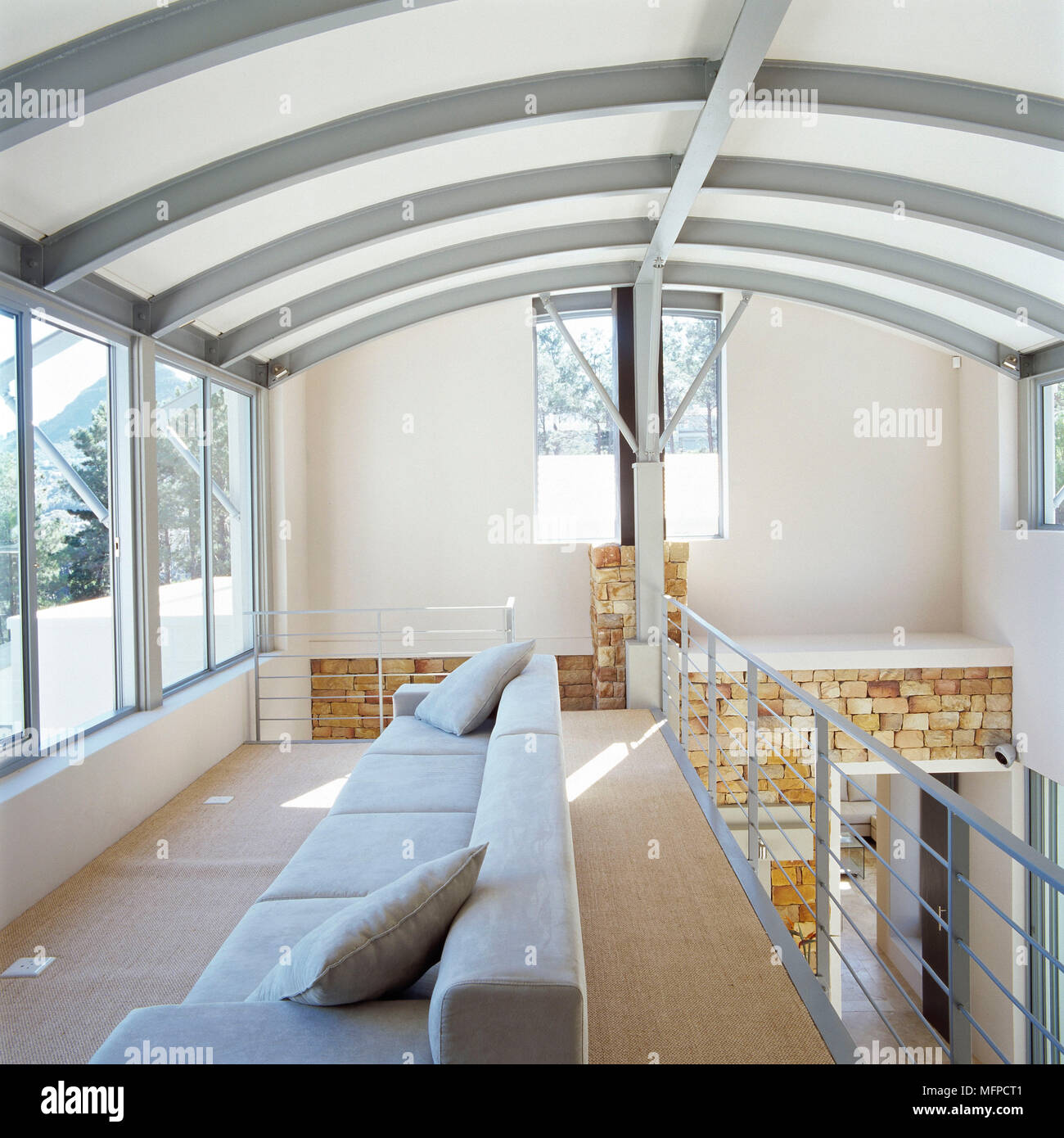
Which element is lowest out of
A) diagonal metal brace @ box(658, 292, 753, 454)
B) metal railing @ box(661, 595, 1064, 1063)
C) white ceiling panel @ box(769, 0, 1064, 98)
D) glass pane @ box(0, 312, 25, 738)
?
metal railing @ box(661, 595, 1064, 1063)

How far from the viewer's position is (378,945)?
1.82m

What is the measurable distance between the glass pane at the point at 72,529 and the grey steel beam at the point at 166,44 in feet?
4.32

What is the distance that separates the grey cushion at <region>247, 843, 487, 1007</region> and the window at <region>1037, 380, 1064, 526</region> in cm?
606

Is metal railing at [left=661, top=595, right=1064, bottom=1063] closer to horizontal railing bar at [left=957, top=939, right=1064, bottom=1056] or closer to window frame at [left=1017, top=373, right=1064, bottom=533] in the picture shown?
horizontal railing bar at [left=957, top=939, right=1064, bottom=1056]

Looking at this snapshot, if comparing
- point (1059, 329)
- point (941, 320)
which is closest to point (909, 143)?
point (1059, 329)

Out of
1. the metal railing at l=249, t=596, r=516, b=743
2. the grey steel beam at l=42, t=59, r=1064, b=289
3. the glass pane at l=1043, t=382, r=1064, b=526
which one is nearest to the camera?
the grey steel beam at l=42, t=59, r=1064, b=289

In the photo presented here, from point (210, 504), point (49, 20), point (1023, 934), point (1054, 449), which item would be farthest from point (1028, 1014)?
point (1054, 449)

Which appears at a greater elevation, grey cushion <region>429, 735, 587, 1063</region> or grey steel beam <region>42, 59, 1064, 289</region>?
grey steel beam <region>42, 59, 1064, 289</region>

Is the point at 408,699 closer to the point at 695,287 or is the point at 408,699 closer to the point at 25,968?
the point at 25,968

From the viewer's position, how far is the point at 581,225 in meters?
5.14

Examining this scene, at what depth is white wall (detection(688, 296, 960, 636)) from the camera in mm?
7348

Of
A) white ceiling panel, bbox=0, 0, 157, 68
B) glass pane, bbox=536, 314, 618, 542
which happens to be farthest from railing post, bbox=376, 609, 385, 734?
white ceiling panel, bbox=0, 0, 157, 68

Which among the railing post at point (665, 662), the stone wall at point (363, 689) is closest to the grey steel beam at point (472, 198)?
the railing post at point (665, 662)

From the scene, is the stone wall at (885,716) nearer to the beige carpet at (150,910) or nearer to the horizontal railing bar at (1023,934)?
the beige carpet at (150,910)
